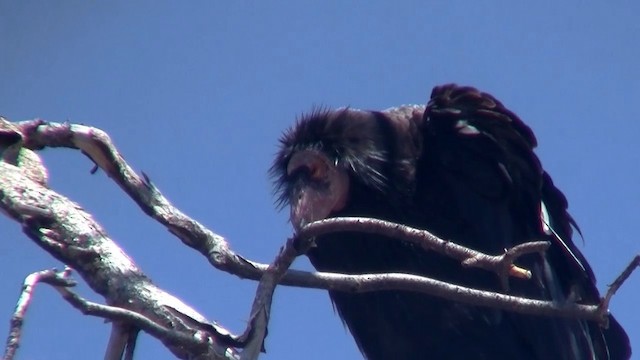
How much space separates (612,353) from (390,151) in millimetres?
1483

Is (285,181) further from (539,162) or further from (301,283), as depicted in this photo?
(301,283)

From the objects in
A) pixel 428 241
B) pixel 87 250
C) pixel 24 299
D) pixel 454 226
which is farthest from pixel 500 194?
pixel 24 299

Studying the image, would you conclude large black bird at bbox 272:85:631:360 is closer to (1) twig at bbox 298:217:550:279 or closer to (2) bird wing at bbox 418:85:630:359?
(2) bird wing at bbox 418:85:630:359

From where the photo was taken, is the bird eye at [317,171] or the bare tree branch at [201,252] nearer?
the bare tree branch at [201,252]

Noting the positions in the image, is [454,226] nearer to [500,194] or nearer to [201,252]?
[500,194]

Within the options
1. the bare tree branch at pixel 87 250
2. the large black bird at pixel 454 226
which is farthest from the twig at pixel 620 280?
the large black bird at pixel 454 226

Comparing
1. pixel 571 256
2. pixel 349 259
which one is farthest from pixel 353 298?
pixel 571 256

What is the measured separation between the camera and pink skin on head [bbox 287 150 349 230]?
518cm

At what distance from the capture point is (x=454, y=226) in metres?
5.18

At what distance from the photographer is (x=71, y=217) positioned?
3.05 meters

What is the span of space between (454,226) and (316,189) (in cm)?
70

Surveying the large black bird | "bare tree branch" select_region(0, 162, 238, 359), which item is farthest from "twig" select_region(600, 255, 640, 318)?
the large black bird

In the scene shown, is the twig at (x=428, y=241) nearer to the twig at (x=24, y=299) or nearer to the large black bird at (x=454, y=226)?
the twig at (x=24, y=299)

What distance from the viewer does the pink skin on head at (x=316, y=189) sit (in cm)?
518
